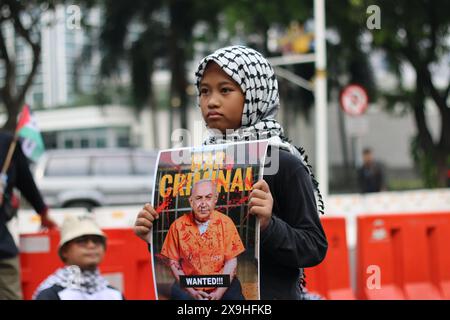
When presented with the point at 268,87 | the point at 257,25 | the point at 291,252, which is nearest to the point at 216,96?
the point at 268,87

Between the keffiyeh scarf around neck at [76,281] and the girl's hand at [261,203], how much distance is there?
84.7 inches

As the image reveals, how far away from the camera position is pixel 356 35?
20781 mm

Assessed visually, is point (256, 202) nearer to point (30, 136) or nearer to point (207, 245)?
point (207, 245)

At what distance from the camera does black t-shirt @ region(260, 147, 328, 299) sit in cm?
238

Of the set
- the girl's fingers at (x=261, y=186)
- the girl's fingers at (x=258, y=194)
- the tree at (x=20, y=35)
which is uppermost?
the tree at (x=20, y=35)

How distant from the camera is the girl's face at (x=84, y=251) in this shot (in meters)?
4.50

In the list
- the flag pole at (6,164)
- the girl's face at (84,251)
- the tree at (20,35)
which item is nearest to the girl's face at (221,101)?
the girl's face at (84,251)

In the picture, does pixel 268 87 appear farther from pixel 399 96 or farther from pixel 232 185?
pixel 399 96

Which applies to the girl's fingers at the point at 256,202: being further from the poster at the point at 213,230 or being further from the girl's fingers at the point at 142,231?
the girl's fingers at the point at 142,231

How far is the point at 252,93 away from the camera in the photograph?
245 cm

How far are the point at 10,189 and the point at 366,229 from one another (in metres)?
3.26

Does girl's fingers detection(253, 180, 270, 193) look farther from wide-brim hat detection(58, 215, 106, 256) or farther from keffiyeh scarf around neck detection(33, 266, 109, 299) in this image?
wide-brim hat detection(58, 215, 106, 256)

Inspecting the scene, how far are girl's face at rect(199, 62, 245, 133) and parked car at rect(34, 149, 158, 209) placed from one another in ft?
51.2

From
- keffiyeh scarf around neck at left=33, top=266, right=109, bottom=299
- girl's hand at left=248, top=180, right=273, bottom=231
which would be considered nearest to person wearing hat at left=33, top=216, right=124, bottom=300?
keffiyeh scarf around neck at left=33, top=266, right=109, bottom=299
